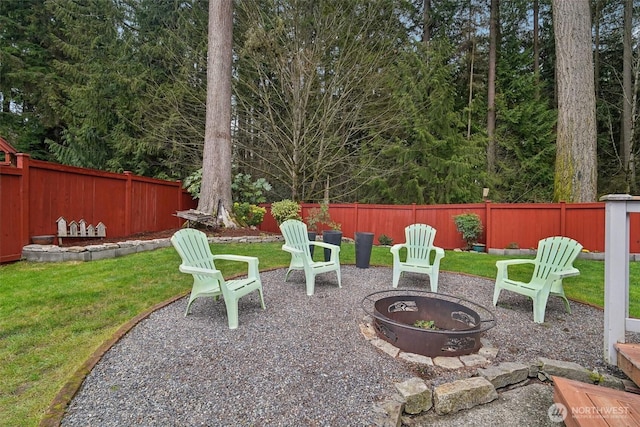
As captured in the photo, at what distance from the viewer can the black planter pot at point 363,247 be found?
485 centimetres

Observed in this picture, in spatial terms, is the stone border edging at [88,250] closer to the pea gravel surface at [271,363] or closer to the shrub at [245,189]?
the pea gravel surface at [271,363]

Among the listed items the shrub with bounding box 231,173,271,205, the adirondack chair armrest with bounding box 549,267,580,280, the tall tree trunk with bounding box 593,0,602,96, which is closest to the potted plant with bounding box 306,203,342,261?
the shrub with bounding box 231,173,271,205

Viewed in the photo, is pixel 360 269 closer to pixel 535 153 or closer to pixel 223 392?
pixel 223 392

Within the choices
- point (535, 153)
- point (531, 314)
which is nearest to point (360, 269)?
point (531, 314)

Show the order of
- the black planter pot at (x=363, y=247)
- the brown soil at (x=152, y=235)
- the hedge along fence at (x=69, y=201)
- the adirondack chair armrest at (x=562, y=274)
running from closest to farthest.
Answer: the adirondack chair armrest at (x=562, y=274)
the hedge along fence at (x=69, y=201)
the black planter pot at (x=363, y=247)
the brown soil at (x=152, y=235)

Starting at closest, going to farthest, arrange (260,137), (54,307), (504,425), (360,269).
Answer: (504,425) < (54,307) < (360,269) < (260,137)

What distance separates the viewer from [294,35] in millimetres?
8211

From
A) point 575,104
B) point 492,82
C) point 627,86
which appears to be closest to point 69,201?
point 575,104

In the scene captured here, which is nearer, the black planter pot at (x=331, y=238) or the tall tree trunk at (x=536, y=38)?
the black planter pot at (x=331, y=238)

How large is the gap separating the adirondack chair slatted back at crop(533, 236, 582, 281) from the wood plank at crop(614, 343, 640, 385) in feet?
4.40

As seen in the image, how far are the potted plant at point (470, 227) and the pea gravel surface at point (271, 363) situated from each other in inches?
142

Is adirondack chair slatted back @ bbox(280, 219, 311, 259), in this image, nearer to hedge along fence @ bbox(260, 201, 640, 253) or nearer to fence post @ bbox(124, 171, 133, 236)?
fence post @ bbox(124, 171, 133, 236)

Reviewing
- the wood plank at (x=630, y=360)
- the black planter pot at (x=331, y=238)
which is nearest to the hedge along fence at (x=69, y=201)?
the black planter pot at (x=331, y=238)

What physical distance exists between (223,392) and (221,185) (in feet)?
20.6
